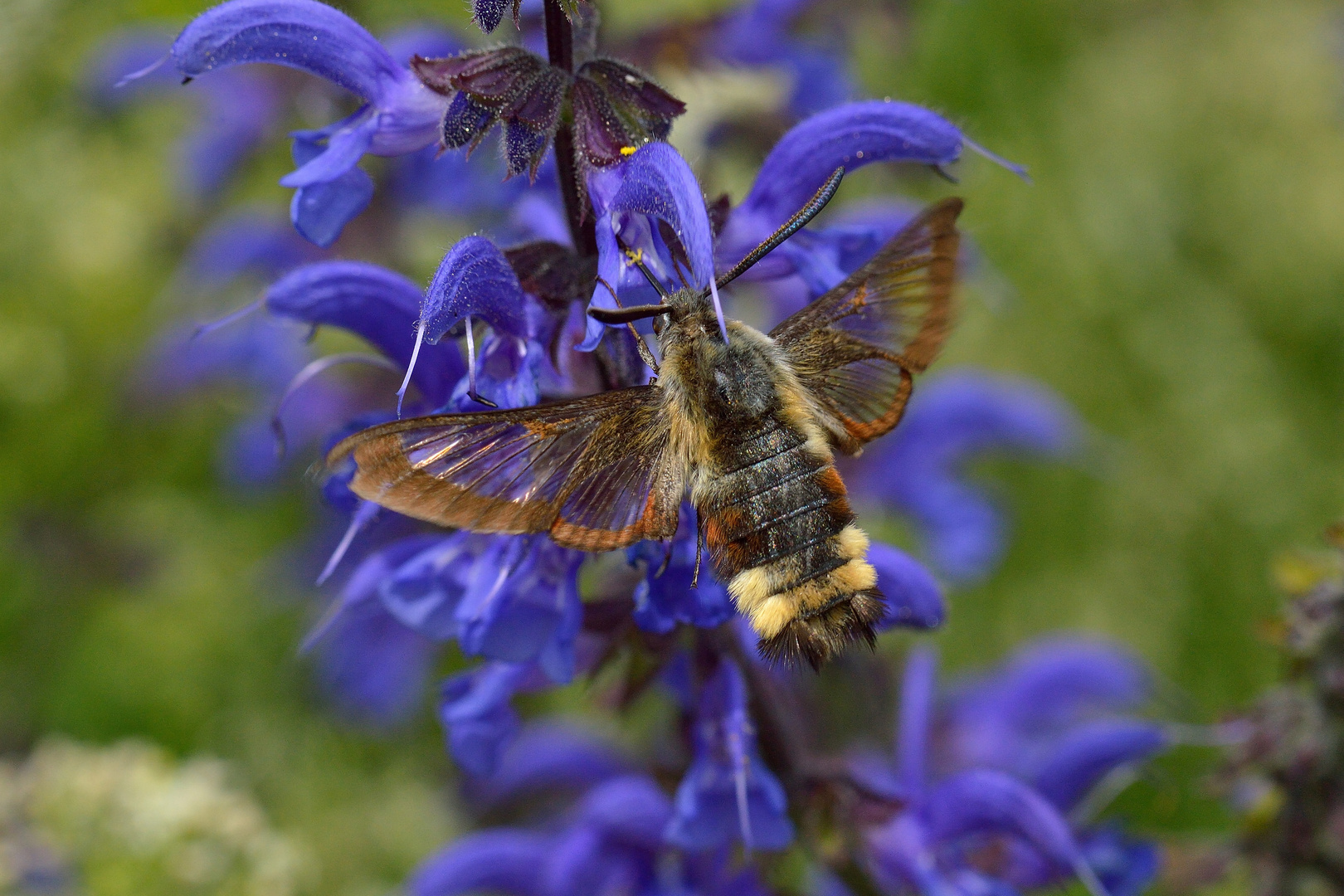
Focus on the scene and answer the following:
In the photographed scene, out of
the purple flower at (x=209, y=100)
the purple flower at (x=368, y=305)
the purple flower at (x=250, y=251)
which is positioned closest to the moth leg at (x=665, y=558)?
the purple flower at (x=368, y=305)

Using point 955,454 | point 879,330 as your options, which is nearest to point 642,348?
point 879,330


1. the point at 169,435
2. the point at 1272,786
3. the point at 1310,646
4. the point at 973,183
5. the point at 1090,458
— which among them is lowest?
the point at 1272,786

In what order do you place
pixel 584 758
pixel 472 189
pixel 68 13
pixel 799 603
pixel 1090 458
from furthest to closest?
pixel 68 13
pixel 1090 458
pixel 472 189
pixel 584 758
pixel 799 603

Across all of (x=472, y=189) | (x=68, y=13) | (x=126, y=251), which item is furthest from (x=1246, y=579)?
(x=68, y=13)

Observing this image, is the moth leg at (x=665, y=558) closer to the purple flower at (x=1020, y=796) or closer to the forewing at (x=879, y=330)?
the forewing at (x=879, y=330)

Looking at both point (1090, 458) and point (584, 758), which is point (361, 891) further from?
point (1090, 458)

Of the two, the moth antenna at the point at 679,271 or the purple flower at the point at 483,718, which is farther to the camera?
the purple flower at the point at 483,718

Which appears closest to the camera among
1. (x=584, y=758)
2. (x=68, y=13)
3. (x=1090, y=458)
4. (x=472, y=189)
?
(x=584, y=758)
